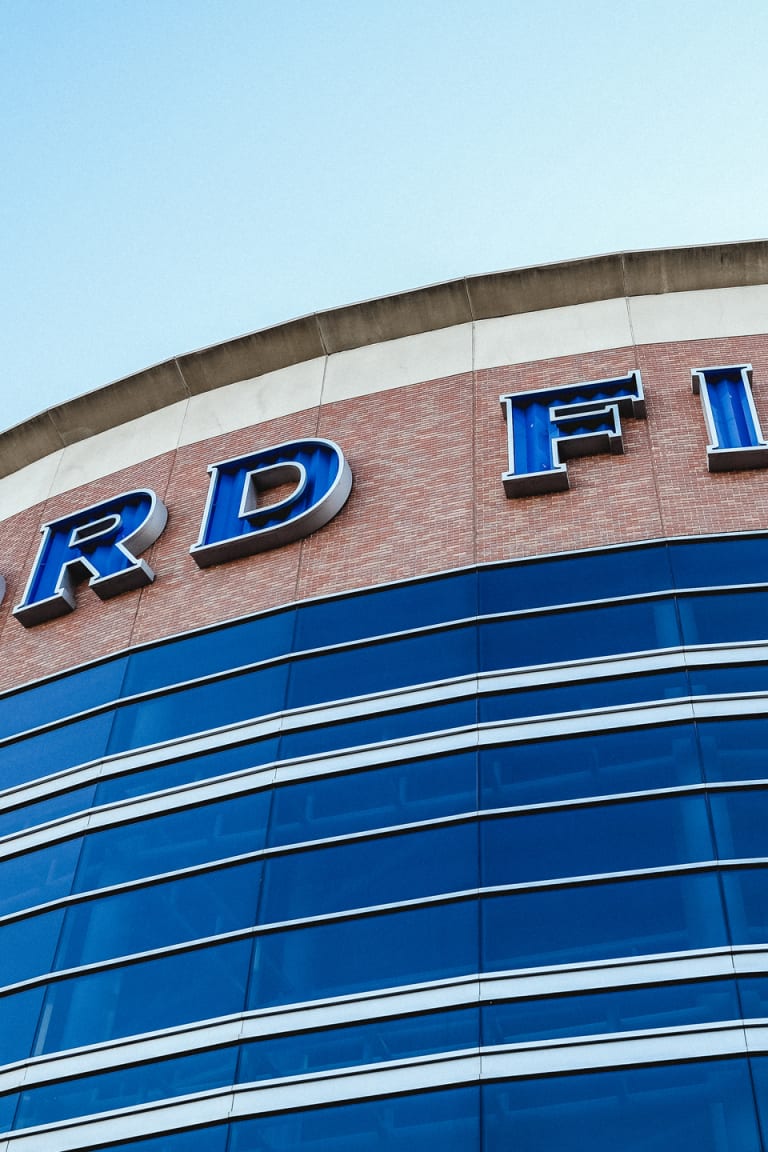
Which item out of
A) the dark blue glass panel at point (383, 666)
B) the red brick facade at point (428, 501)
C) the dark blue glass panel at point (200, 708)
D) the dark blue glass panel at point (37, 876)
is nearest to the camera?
the dark blue glass panel at point (37, 876)

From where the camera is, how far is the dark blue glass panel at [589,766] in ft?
63.9

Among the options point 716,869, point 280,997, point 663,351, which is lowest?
point 280,997

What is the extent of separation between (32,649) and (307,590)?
517 centimetres

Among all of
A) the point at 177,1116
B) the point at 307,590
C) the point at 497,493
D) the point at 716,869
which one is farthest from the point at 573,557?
the point at 177,1116

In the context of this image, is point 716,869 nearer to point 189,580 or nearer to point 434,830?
point 434,830

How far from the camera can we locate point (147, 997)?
19.0 metres

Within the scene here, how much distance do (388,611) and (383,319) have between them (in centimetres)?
804

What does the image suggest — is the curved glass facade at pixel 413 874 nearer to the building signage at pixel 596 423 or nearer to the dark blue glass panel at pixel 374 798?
the dark blue glass panel at pixel 374 798

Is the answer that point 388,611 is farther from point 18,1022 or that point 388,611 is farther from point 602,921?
point 18,1022

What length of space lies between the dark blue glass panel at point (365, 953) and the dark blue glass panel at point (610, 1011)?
2.70 ft

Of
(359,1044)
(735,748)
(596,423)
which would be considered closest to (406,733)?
(735,748)

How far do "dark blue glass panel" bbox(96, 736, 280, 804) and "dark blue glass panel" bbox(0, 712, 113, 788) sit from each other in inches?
36.1

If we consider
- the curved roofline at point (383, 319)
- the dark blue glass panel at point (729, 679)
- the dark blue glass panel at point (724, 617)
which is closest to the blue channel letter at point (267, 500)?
the curved roofline at point (383, 319)

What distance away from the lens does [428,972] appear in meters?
18.0
